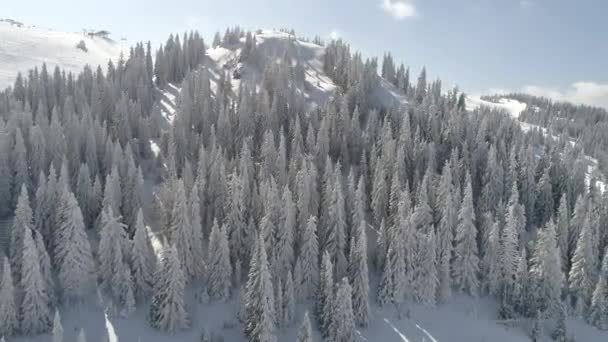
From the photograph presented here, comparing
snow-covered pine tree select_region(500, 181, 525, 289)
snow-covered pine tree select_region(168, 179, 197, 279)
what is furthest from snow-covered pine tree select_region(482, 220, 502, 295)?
snow-covered pine tree select_region(168, 179, 197, 279)

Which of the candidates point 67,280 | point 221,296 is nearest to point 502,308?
point 221,296

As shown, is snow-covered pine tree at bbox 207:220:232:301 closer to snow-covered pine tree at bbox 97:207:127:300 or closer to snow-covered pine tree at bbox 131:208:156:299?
snow-covered pine tree at bbox 131:208:156:299

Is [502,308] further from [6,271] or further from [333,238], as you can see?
[6,271]

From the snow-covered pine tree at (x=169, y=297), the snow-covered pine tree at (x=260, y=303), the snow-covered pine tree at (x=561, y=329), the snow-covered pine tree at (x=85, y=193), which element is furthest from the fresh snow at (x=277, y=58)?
the snow-covered pine tree at (x=561, y=329)

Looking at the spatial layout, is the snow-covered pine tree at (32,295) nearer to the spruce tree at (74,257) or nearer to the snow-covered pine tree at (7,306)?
the snow-covered pine tree at (7,306)

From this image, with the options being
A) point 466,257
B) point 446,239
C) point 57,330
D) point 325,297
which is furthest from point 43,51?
point 466,257

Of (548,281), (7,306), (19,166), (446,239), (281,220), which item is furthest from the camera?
(19,166)

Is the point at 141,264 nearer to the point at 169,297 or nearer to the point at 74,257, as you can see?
the point at 169,297
